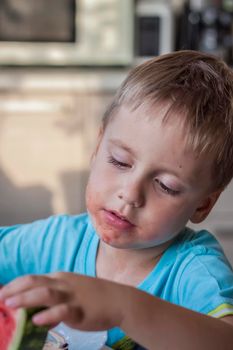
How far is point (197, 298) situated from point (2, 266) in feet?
1.21

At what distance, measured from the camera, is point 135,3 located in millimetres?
2605

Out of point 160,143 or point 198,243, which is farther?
point 198,243

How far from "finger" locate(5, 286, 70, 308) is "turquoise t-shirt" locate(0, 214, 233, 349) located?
0.27 m

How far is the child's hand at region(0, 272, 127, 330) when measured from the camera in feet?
1.77

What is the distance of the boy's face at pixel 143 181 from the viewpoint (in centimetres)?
79

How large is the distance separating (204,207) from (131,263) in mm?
136

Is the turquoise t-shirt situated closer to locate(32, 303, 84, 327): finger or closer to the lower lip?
the lower lip

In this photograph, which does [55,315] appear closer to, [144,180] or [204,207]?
[144,180]

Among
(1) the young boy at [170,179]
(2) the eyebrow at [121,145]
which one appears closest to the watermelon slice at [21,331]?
(1) the young boy at [170,179]

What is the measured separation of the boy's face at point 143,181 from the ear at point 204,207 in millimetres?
43

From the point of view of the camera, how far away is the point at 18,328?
56cm

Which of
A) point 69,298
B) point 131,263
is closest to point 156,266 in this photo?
point 131,263

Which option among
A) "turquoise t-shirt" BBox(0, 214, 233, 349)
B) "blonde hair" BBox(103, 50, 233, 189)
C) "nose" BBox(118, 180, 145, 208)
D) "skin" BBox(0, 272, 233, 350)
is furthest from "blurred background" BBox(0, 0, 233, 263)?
"skin" BBox(0, 272, 233, 350)

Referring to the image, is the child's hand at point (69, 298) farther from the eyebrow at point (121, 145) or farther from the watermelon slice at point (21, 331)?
the eyebrow at point (121, 145)
